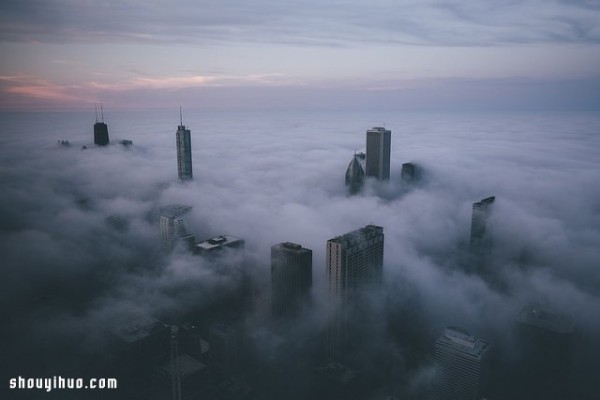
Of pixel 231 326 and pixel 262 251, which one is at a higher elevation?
pixel 262 251

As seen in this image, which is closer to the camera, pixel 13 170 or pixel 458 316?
pixel 13 170

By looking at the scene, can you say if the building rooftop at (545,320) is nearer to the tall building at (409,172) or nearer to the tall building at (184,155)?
the tall building at (409,172)

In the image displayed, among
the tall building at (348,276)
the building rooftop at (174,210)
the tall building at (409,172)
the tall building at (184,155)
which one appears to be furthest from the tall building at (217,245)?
the tall building at (409,172)

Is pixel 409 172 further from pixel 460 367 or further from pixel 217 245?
pixel 460 367

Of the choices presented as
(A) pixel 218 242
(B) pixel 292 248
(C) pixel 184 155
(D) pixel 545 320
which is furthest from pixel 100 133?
(D) pixel 545 320

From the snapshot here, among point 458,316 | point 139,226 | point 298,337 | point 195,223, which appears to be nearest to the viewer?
point 298,337

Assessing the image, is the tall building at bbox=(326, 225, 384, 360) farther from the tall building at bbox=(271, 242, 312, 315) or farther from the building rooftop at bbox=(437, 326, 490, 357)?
the building rooftop at bbox=(437, 326, 490, 357)

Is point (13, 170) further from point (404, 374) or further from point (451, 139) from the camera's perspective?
point (451, 139)

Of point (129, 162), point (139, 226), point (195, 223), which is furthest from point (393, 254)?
point (129, 162)

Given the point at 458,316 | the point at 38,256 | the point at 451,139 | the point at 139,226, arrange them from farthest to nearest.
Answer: the point at 451,139 → the point at 139,226 → the point at 458,316 → the point at 38,256
